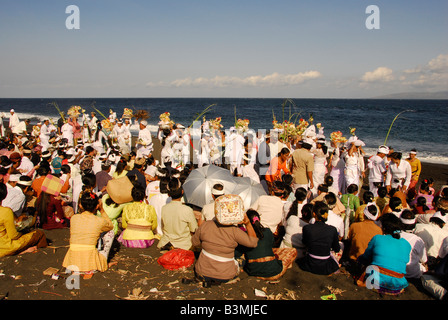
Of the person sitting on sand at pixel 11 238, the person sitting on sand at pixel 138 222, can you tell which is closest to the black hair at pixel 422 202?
the person sitting on sand at pixel 138 222

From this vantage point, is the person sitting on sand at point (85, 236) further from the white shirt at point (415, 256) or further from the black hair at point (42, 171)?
the white shirt at point (415, 256)

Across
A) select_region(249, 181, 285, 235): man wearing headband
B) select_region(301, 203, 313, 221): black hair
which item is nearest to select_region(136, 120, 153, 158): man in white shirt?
select_region(249, 181, 285, 235): man wearing headband

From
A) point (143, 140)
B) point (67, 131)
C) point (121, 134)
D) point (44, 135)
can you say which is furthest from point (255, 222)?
point (44, 135)

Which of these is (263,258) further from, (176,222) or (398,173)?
(398,173)

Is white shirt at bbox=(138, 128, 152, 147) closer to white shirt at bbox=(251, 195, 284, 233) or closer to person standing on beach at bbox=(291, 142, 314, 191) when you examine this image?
person standing on beach at bbox=(291, 142, 314, 191)

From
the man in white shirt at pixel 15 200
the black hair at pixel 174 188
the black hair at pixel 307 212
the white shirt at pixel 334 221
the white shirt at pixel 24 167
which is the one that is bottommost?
the white shirt at pixel 334 221

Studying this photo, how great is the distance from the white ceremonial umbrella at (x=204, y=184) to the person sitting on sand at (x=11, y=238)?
2.88m

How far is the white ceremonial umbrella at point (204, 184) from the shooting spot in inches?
247

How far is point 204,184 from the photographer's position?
6320 mm

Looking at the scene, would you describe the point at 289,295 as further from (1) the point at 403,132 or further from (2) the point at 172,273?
(1) the point at 403,132

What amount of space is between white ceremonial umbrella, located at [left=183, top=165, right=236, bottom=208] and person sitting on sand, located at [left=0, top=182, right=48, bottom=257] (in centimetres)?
288

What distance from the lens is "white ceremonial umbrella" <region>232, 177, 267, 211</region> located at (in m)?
6.32

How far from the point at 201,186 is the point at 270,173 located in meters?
2.69

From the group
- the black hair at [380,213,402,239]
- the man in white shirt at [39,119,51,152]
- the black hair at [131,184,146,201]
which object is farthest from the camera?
the man in white shirt at [39,119,51,152]
